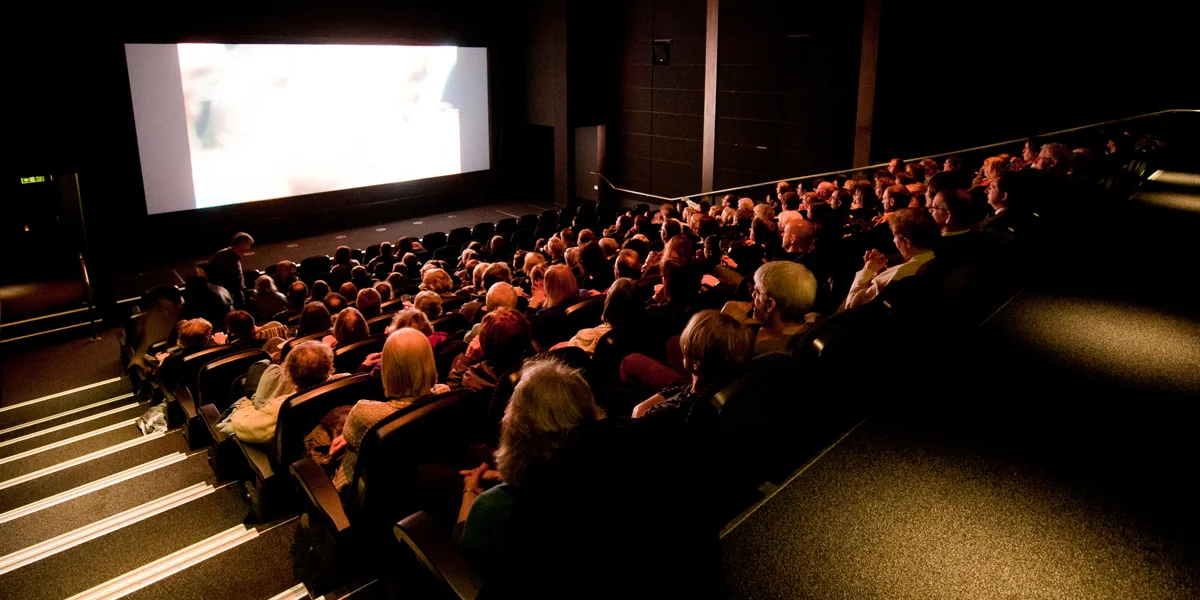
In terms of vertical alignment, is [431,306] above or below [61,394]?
above

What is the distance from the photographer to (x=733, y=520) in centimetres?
231

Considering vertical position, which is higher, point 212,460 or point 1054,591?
point 1054,591

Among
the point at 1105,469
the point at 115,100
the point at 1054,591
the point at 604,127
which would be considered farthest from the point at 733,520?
the point at 604,127

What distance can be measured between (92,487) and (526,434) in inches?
136

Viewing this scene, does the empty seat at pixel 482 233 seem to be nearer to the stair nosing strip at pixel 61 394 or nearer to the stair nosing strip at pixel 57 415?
the stair nosing strip at pixel 61 394

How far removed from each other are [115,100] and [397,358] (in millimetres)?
9500

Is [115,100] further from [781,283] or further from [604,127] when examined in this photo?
[781,283]

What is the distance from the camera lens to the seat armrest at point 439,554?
1.78 metres

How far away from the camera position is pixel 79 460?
425cm

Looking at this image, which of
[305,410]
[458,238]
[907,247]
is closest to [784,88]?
[458,238]

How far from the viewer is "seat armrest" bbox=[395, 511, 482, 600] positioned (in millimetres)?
1782

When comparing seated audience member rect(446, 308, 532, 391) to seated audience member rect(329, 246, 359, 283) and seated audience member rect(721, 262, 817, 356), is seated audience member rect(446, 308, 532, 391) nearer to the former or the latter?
seated audience member rect(721, 262, 817, 356)

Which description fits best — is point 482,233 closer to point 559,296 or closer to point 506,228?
point 506,228

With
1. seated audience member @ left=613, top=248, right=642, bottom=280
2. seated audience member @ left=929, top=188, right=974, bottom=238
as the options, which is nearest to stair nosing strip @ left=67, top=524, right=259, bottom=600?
seated audience member @ left=613, top=248, right=642, bottom=280
